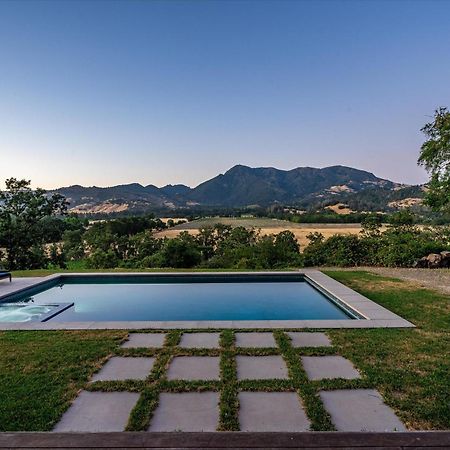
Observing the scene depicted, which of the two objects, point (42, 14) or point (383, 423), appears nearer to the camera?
point (383, 423)

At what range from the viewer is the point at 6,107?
15008 mm

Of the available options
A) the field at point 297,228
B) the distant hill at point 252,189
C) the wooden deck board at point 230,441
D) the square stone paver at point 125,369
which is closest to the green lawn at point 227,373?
the square stone paver at point 125,369

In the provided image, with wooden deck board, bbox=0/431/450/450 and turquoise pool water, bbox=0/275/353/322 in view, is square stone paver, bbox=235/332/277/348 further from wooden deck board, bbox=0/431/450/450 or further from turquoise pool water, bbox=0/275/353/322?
wooden deck board, bbox=0/431/450/450

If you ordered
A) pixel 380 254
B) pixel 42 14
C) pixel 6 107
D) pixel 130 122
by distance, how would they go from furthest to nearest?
pixel 130 122 → pixel 6 107 → pixel 380 254 → pixel 42 14

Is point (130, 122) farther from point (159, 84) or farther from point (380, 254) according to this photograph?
point (380, 254)

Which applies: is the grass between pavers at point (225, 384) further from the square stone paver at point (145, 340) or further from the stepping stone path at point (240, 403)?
the square stone paver at point (145, 340)

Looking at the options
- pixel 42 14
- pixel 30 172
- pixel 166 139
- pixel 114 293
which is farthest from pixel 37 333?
pixel 166 139

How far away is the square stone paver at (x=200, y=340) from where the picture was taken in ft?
15.6

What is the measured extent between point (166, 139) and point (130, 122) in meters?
4.36

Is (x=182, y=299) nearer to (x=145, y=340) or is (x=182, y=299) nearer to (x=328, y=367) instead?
(x=145, y=340)

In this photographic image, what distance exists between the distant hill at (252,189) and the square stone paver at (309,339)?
8764cm

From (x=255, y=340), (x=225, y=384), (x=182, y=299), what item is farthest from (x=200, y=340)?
(x=182, y=299)

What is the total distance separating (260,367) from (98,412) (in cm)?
176

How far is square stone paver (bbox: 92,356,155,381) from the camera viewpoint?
3754mm
